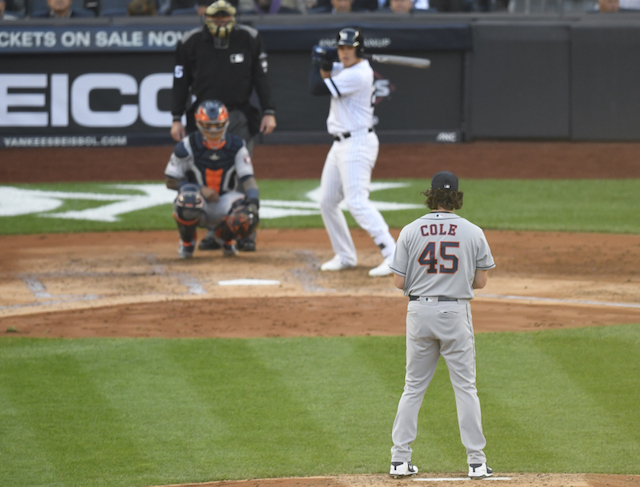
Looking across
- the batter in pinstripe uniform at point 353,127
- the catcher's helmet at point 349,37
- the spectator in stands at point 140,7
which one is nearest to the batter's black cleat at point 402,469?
the batter in pinstripe uniform at point 353,127

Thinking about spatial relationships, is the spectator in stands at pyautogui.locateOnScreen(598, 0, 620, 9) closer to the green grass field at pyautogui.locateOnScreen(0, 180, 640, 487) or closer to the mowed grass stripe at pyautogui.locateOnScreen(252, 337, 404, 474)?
the green grass field at pyautogui.locateOnScreen(0, 180, 640, 487)

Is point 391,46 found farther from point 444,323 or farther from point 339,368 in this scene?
point 444,323

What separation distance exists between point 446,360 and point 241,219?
513 centimetres

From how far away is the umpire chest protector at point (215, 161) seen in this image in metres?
9.50

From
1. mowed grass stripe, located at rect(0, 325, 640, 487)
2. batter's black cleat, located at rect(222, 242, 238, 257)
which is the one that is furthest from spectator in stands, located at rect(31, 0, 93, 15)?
mowed grass stripe, located at rect(0, 325, 640, 487)

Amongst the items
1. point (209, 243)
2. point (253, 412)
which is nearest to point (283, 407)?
point (253, 412)

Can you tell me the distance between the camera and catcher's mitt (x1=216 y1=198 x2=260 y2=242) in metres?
9.32

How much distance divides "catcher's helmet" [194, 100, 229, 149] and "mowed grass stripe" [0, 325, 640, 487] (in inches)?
116

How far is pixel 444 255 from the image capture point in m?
4.37

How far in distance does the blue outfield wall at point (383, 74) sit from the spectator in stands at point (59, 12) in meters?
0.30

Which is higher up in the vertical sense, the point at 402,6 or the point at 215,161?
the point at 402,6

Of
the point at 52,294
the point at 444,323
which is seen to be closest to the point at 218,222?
the point at 52,294

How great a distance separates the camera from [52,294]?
8352mm

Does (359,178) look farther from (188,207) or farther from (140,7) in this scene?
(140,7)
